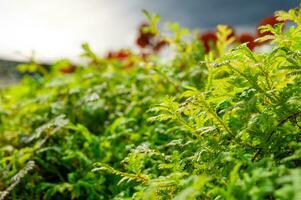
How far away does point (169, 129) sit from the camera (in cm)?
239

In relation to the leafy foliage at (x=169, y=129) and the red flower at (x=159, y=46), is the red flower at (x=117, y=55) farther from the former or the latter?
the leafy foliage at (x=169, y=129)

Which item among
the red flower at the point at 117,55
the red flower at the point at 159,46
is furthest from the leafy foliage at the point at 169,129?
the red flower at the point at 117,55

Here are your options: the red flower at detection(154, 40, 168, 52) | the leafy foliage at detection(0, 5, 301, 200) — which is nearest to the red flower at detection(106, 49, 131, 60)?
the red flower at detection(154, 40, 168, 52)

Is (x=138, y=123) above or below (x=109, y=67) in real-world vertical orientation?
below

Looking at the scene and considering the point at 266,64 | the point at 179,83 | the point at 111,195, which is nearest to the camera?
the point at 266,64

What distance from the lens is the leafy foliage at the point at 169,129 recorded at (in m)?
1.47

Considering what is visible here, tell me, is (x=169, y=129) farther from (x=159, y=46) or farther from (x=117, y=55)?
(x=117, y=55)

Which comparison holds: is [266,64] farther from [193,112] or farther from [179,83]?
[179,83]

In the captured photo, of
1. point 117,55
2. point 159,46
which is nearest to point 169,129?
point 159,46

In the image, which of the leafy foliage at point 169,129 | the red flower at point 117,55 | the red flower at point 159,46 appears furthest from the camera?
the red flower at point 117,55

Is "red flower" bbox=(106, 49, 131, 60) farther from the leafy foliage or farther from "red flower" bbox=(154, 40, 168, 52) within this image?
the leafy foliage

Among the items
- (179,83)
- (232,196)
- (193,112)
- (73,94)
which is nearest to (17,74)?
(73,94)

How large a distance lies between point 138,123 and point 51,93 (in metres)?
0.79

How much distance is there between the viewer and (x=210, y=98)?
5.56 feet
